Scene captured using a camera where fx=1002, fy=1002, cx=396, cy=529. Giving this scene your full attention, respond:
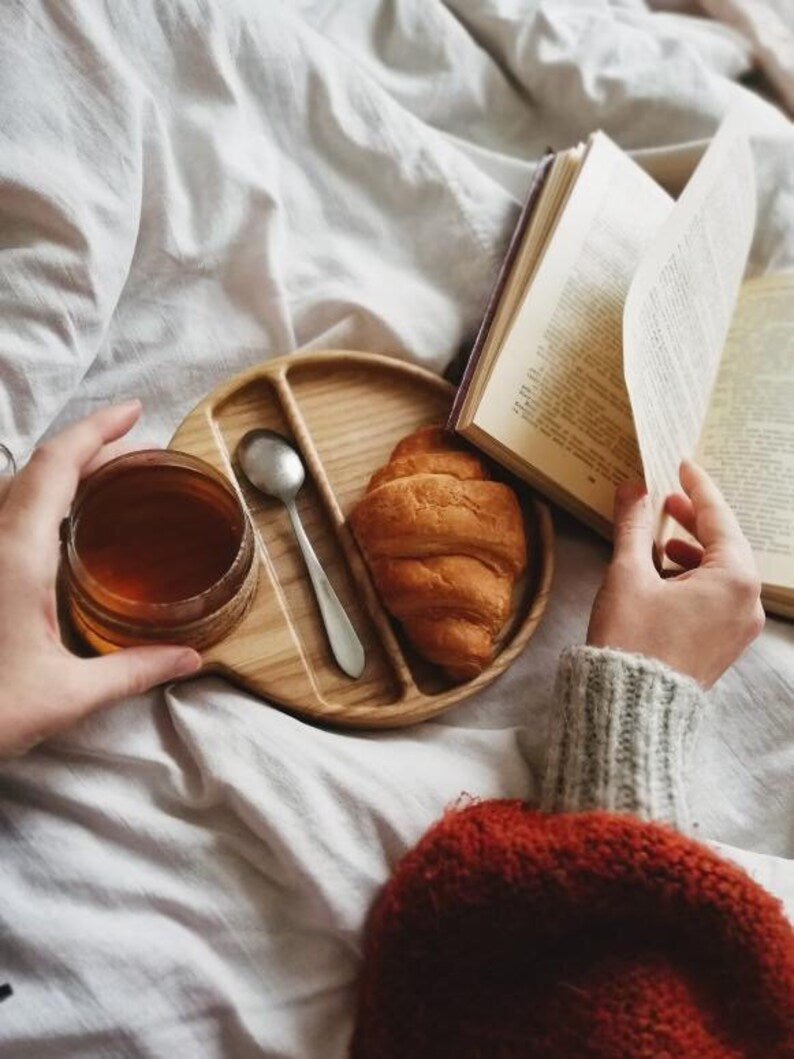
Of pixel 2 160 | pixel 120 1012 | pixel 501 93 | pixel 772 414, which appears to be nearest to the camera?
pixel 120 1012

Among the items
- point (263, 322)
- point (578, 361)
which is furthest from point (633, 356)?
point (263, 322)

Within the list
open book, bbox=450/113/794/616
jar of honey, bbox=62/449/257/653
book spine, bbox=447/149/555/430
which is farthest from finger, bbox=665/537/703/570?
jar of honey, bbox=62/449/257/653

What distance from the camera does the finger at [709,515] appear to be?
2.28 feet

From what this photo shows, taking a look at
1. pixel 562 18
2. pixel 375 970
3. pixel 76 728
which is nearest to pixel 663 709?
pixel 375 970

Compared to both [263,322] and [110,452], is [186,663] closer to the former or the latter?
[110,452]

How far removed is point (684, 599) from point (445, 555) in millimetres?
161

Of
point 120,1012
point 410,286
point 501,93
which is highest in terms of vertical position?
point 501,93

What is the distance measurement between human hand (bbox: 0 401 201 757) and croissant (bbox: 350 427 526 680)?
0.49 feet

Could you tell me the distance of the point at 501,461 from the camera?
28.4 inches

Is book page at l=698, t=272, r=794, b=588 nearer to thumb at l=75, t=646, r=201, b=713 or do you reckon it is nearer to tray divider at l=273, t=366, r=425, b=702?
tray divider at l=273, t=366, r=425, b=702

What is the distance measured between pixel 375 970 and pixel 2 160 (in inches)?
22.0

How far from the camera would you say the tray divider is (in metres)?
0.67

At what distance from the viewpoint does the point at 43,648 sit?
0.56 meters

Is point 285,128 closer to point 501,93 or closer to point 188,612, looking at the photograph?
point 501,93
